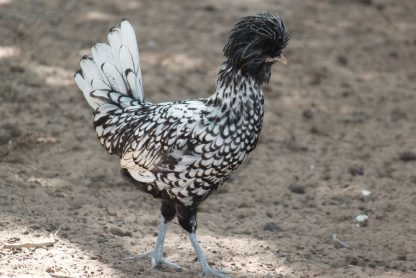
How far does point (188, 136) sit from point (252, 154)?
8.07 feet

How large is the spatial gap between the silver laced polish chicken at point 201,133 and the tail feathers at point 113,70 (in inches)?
8.2

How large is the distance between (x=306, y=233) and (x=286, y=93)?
9.00 ft

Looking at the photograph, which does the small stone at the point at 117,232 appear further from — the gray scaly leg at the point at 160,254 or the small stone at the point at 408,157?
the small stone at the point at 408,157

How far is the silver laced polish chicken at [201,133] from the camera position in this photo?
4.78 meters

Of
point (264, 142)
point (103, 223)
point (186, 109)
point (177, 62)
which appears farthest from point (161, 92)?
point (186, 109)

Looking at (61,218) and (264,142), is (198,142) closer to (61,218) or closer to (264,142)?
(61,218)

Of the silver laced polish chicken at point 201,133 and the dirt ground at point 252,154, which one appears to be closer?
the silver laced polish chicken at point 201,133

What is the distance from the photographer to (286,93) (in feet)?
27.4

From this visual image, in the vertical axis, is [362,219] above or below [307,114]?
below

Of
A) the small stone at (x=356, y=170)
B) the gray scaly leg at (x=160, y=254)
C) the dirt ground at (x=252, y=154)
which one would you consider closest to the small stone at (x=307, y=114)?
the dirt ground at (x=252, y=154)

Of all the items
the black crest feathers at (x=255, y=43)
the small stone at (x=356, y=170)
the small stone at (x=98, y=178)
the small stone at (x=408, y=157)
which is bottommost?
the small stone at (x=98, y=178)

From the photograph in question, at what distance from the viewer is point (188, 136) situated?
4832 millimetres

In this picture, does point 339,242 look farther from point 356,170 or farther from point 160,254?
point 160,254

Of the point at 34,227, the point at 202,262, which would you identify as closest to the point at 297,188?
the point at 202,262
